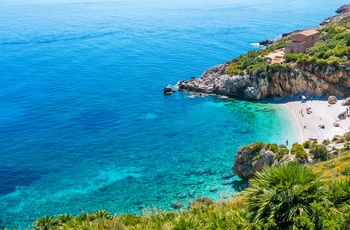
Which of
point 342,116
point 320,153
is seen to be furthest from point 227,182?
point 342,116

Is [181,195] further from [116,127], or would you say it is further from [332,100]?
[332,100]

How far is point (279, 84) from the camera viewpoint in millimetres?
61969

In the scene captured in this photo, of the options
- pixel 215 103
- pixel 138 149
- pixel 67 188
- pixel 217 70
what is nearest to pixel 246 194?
pixel 67 188

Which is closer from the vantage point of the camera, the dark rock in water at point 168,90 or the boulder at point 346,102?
the boulder at point 346,102

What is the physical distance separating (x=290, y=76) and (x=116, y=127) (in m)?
31.3

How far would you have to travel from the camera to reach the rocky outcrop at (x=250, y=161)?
122 feet

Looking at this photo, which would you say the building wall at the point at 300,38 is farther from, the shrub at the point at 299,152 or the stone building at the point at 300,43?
the shrub at the point at 299,152

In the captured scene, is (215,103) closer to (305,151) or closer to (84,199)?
(305,151)

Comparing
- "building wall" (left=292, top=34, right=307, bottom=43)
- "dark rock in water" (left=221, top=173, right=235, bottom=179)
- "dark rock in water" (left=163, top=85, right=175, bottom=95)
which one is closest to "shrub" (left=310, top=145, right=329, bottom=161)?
"dark rock in water" (left=221, top=173, right=235, bottom=179)

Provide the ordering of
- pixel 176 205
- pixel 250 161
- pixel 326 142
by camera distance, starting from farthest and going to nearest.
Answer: pixel 326 142
pixel 250 161
pixel 176 205

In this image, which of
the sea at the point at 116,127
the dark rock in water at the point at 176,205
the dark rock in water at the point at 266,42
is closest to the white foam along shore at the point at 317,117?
the sea at the point at 116,127

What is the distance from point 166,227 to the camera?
17.7 m

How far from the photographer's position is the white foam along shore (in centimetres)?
4703

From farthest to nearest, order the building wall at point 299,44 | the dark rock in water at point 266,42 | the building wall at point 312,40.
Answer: the dark rock in water at point 266,42 → the building wall at point 312,40 → the building wall at point 299,44
